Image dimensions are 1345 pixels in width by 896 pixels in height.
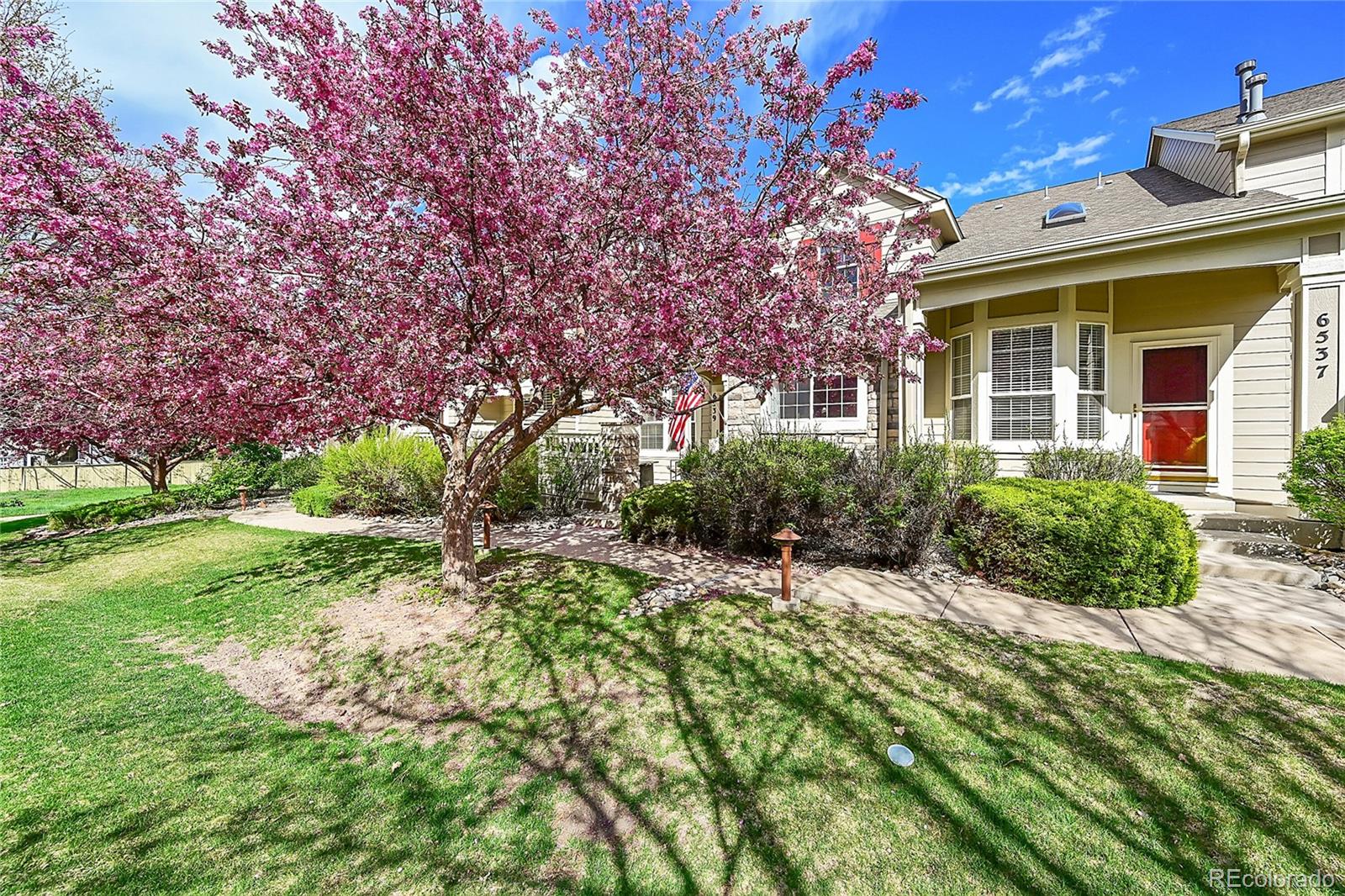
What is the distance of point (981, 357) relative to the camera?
828 centimetres

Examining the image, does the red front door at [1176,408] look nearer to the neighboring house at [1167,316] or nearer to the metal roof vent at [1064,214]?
the neighboring house at [1167,316]

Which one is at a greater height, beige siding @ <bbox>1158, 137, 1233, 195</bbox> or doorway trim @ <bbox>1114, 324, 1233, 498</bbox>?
beige siding @ <bbox>1158, 137, 1233, 195</bbox>

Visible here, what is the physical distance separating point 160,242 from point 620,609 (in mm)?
4528

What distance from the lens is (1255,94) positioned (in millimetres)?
7918

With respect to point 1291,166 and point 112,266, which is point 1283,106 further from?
point 112,266

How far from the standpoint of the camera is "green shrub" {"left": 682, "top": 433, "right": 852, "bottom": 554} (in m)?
6.13

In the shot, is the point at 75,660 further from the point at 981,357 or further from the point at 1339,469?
the point at 1339,469

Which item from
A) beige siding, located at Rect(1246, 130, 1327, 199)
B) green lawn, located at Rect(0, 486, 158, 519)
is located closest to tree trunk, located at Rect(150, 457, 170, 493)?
green lawn, located at Rect(0, 486, 158, 519)

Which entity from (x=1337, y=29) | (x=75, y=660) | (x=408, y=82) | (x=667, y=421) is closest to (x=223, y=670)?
(x=75, y=660)

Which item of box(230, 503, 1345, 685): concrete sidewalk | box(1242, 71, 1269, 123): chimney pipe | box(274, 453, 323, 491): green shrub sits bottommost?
box(230, 503, 1345, 685): concrete sidewalk

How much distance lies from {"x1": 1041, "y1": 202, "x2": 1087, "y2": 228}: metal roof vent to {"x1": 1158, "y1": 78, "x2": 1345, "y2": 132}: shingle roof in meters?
2.12

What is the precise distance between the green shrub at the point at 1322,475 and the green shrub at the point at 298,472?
18683 mm

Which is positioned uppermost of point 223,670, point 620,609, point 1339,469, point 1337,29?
point 1337,29

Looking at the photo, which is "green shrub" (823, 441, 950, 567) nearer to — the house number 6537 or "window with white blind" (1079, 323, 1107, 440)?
"window with white blind" (1079, 323, 1107, 440)
